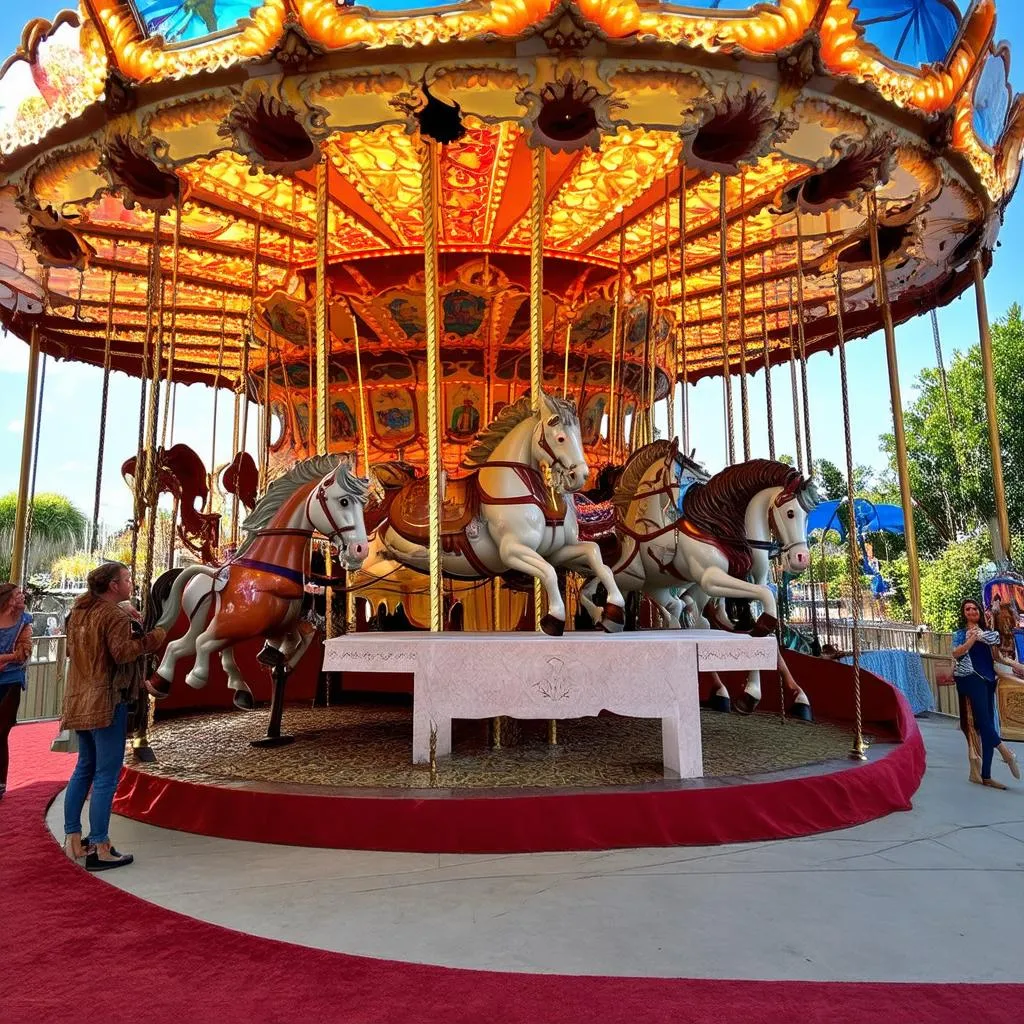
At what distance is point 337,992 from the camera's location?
2.43 metres

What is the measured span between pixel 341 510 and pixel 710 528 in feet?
10.4

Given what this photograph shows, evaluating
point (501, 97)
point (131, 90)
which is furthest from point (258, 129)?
point (501, 97)

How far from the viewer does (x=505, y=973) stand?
8.48ft

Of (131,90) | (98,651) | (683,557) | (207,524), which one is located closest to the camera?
(98,651)

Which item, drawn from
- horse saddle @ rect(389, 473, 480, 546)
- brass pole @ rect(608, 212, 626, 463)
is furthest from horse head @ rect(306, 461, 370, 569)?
brass pole @ rect(608, 212, 626, 463)

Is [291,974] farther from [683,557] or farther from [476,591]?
[476,591]

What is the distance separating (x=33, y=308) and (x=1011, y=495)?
26.6m

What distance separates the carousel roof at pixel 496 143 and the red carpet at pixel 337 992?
5243mm

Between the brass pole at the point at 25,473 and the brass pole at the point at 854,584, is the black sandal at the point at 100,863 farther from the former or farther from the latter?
the brass pole at the point at 25,473

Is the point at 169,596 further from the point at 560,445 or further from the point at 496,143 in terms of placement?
the point at 496,143

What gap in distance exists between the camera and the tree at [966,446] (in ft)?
82.9

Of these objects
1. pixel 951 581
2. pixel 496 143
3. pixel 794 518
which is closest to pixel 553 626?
pixel 794 518

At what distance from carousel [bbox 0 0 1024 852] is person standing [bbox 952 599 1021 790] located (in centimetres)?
55

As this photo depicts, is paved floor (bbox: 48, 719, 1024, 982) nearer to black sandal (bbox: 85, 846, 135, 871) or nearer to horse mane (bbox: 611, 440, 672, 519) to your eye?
black sandal (bbox: 85, 846, 135, 871)
